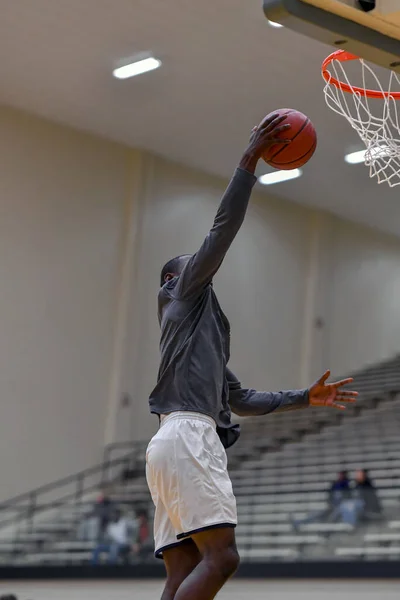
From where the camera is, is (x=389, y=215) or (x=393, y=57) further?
(x=389, y=215)

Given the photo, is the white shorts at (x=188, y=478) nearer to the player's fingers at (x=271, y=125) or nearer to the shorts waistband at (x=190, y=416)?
the shorts waistband at (x=190, y=416)

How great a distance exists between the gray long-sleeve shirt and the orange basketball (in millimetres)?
261

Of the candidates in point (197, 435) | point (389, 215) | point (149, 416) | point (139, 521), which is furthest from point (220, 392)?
point (389, 215)

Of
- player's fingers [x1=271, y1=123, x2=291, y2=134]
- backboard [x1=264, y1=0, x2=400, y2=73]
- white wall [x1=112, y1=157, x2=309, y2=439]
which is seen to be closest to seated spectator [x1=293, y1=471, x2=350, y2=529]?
backboard [x1=264, y1=0, x2=400, y2=73]

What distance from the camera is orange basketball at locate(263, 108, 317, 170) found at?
14.5ft

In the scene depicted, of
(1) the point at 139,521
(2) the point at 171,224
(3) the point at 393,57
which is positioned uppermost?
(2) the point at 171,224

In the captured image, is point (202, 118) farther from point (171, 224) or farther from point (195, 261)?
point (195, 261)

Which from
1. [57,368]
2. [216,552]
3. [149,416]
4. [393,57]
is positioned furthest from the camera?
[149,416]

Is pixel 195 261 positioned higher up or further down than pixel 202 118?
further down

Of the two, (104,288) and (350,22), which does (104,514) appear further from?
(350,22)

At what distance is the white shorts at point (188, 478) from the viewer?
4.12m

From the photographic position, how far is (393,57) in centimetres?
484

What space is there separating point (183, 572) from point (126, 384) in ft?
46.5

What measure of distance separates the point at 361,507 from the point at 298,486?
2578 mm
